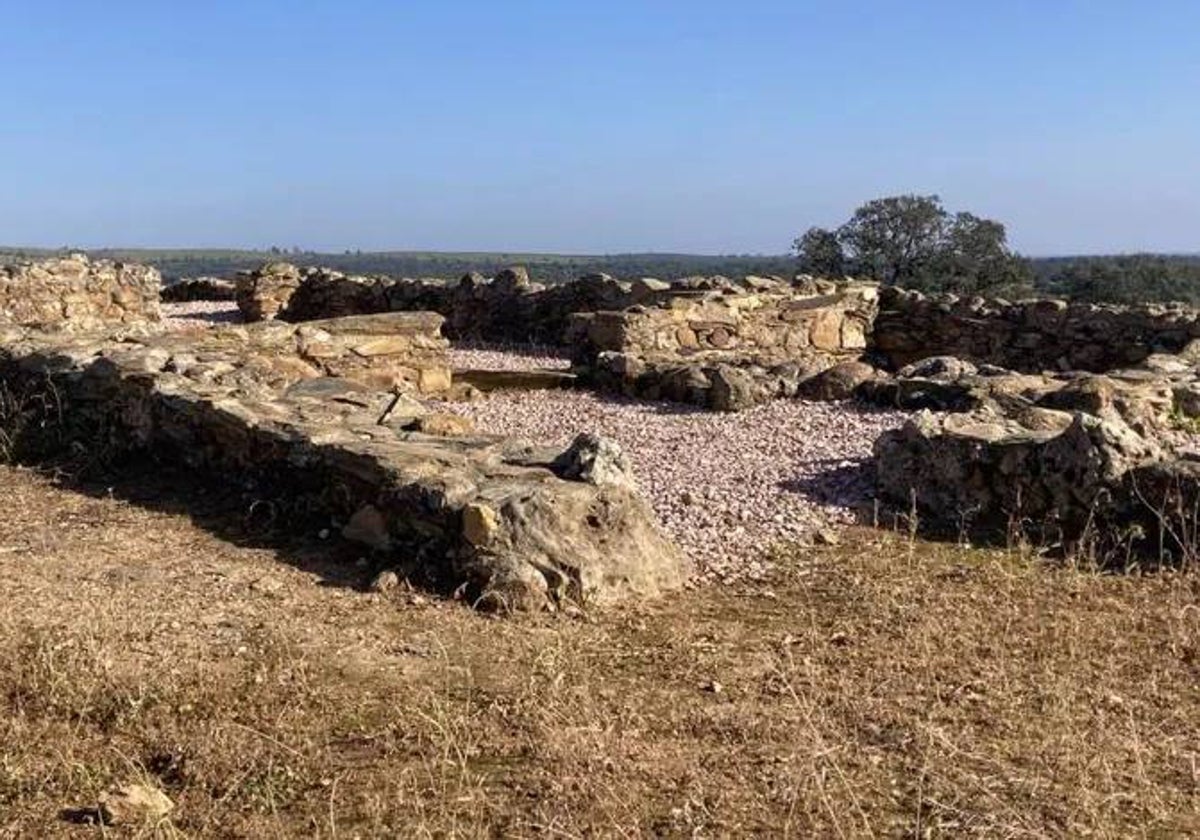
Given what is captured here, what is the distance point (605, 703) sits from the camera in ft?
15.2

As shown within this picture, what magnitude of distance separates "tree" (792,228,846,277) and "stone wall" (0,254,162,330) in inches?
723

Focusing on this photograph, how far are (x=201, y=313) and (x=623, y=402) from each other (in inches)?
572

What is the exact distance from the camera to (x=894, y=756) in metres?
4.18

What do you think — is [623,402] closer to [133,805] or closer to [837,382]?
[837,382]

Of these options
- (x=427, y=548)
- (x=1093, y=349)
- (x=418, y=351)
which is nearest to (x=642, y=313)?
(x=418, y=351)

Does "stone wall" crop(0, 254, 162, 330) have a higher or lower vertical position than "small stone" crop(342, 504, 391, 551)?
higher

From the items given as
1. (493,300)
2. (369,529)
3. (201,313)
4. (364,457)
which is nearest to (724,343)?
(493,300)

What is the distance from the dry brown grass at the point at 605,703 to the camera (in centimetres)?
377

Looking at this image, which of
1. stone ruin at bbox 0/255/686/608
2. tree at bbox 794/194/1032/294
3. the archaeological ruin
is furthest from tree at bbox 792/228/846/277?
stone ruin at bbox 0/255/686/608

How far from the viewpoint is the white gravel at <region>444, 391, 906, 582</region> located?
732 centimetres

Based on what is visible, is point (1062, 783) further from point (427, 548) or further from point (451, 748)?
point (427, 548)

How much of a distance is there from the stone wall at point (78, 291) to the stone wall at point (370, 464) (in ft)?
28.9

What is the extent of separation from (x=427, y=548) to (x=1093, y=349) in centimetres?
1181

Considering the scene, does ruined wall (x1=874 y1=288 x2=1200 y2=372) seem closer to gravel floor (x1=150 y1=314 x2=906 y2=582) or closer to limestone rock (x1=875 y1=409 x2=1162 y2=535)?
gravel floor (x1=150 y1=314 x2=906 y2=582)
